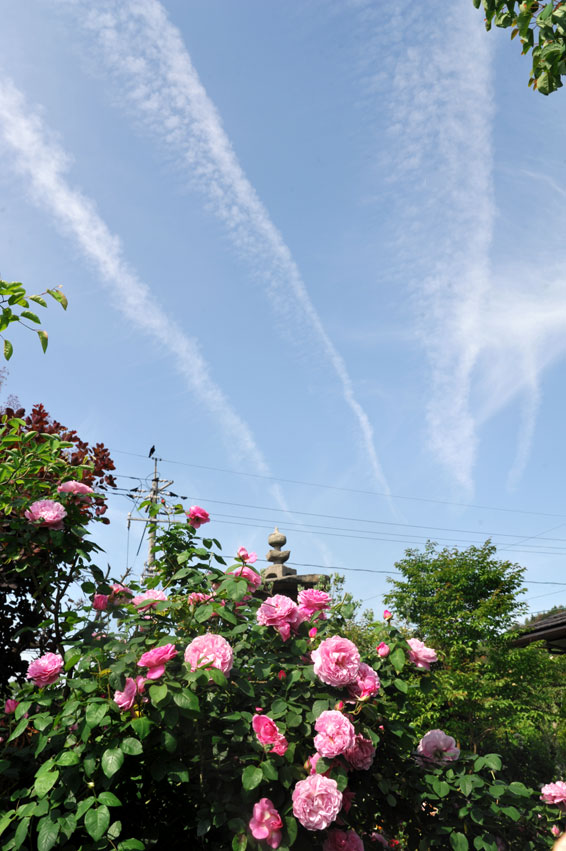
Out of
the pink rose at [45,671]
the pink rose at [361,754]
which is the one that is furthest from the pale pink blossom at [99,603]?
the pink rose at [361,754]

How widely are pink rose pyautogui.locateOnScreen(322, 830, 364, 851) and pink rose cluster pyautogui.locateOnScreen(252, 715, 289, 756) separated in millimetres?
499

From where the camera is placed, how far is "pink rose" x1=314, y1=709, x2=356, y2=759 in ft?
8.30

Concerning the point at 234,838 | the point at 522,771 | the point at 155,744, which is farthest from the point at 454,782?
the point at 522,771

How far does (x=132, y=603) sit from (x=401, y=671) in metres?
1.44

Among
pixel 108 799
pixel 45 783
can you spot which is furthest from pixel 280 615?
pixel 45 783

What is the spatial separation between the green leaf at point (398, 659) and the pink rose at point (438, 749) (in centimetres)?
55

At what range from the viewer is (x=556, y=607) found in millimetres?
45094

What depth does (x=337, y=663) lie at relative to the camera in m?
2.76

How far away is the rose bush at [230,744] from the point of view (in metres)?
2.45

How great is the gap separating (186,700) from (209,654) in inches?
10.1

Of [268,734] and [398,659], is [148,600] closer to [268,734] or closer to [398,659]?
[268,734]

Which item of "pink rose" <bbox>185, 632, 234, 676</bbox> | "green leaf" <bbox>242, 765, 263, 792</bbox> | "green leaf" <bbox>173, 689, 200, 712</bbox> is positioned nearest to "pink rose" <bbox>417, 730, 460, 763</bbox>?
"green leaf" <bbox>242, 765, 263, 792</bbox>

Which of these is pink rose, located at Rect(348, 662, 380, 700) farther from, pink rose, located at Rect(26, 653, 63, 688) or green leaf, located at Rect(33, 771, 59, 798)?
pink rose, located at Rect(26, 653, 63, 688)

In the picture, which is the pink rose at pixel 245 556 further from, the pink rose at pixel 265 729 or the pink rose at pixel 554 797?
the pink rose at pixel 554 797
